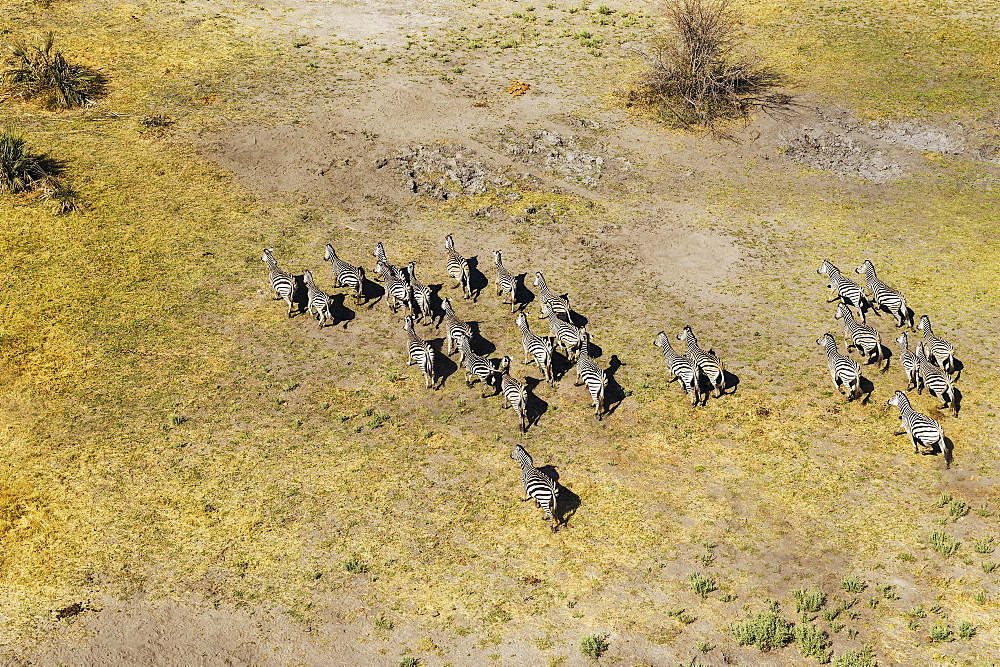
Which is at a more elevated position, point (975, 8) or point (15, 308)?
point (975, 8)

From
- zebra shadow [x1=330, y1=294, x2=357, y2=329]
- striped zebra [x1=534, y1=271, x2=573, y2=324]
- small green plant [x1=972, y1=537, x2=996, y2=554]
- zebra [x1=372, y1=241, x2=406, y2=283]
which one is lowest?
small green plant [x1=972, y1=537, x2=996, y2=554]

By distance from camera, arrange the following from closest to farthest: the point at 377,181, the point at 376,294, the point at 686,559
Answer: the point at 686,559, the point at 376,294, the point at 377,181

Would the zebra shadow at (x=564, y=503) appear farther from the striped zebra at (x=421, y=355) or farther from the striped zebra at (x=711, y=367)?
the striped zebra at (x=711, y=367)

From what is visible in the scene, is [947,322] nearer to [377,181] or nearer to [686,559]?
[686,559]

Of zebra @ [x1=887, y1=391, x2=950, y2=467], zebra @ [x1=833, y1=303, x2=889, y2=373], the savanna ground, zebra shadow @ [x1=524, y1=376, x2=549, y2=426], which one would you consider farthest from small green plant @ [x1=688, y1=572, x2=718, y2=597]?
zebra @ [x1=833, y1=303, x2=889, y2=373]

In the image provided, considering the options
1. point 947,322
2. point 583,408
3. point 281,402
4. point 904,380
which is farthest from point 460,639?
point 947,322

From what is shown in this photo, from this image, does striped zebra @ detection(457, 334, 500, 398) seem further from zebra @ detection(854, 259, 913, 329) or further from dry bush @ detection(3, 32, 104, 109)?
dry bush @ detection(3, 32, 104, 109)
